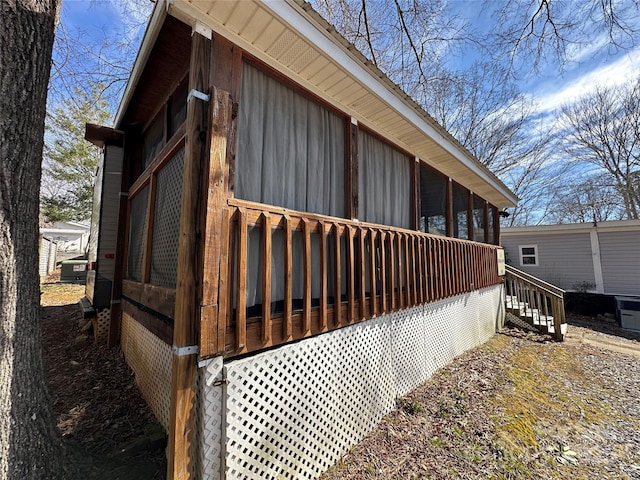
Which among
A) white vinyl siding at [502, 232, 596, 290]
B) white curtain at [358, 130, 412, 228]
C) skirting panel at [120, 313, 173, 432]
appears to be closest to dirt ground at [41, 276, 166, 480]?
skirting panel at [120, 313, 173, 432]

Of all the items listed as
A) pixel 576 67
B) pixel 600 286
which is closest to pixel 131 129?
pixel 576 67

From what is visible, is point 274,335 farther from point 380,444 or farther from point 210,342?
point 380,444

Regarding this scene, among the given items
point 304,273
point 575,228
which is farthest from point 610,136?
point 304,273

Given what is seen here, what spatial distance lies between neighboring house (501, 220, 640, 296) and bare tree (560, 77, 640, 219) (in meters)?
7.98

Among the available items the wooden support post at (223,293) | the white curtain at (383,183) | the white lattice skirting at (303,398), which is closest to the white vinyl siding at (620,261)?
the white curtain at (383,183)

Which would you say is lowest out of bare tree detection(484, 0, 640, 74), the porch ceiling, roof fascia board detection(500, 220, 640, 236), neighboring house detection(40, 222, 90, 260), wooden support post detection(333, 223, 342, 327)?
wooden support post detection(333, 223, 342, 327)

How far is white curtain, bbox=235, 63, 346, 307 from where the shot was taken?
2.47m

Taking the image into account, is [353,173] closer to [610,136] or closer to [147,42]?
[147,42]

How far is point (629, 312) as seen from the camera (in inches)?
379

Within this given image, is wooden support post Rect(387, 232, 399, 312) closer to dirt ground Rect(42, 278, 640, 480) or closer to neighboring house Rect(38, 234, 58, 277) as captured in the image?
dirt ground Rect(42, 278, 640, 480)

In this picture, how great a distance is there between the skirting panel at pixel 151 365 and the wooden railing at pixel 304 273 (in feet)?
3.11

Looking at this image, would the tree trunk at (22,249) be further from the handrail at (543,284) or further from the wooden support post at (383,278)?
the handrail at (543,284)

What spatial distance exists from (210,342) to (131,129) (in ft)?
13.6

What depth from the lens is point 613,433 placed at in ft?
10.6
